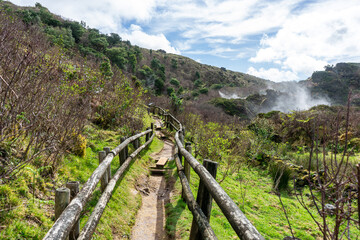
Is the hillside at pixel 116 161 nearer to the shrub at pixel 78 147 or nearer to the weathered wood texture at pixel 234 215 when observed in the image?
the shrub at pixel 78 147

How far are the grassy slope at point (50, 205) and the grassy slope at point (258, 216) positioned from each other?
95 cm

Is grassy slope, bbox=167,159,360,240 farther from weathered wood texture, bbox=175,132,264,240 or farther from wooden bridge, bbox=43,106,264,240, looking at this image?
weathered wood texture, bbox=175,132,264,240

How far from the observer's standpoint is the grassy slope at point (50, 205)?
2.58 meters

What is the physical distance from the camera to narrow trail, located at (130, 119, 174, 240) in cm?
382

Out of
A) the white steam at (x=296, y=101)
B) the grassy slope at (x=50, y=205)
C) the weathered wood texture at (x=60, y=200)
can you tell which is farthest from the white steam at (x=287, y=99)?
the weathered wood texture at (x=60, y=200)

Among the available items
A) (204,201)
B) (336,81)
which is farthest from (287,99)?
(204,201)

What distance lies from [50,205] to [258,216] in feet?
17.0

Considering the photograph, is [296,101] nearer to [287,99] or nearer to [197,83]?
[287,99]

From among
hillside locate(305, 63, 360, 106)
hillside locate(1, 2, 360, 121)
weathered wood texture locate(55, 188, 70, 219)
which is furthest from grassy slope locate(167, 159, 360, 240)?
hillside locate(305, 63, 360, 106)

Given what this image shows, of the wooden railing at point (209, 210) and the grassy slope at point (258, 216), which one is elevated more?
the wooden railing at point (209, 210)

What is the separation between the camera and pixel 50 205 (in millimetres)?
3332

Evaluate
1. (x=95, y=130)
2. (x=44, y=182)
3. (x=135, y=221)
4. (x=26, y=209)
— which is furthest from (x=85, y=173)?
(x=95, y=130)

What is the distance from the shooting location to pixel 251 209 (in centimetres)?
616

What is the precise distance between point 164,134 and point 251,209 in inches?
358
